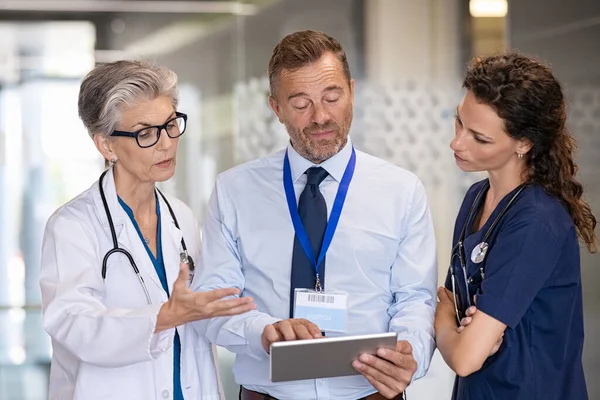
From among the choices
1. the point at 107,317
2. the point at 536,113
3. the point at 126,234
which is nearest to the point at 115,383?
the point at 107,317

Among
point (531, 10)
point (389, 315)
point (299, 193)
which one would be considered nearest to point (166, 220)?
point (299, 193)

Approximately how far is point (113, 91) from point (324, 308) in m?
1.02

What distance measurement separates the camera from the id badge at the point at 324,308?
2816 mm

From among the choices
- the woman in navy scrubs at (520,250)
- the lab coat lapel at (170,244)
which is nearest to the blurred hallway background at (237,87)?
the lab coat lapel at (170,244)

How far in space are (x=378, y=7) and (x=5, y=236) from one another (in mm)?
2976

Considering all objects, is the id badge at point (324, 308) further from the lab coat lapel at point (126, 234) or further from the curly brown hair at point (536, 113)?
the curly brown hair at point (536, 113)

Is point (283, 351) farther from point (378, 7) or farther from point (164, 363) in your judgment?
point (378, 7)

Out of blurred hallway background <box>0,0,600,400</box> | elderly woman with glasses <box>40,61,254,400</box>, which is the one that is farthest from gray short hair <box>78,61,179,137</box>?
blurred hallway background <box>0,0,600,400</box>

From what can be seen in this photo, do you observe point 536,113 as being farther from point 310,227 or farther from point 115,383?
point 115,383

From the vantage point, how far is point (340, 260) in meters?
2.95

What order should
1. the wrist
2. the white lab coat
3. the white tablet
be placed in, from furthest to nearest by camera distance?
the white lab coat → the wrist → the white tablet

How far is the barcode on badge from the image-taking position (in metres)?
2.83

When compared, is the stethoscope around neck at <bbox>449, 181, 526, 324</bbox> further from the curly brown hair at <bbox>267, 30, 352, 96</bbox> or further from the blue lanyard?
the curly brown hair at <bbox>267, 30, 352, 96</bbox>

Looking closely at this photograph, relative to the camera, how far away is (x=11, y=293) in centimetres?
604
